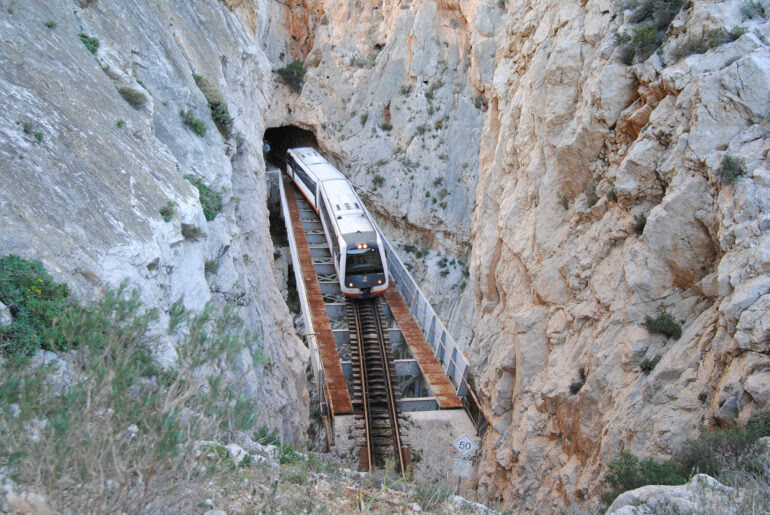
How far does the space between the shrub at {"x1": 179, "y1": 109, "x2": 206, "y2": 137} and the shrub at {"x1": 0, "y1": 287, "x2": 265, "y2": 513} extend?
8.15 m

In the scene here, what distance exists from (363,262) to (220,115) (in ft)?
27.1

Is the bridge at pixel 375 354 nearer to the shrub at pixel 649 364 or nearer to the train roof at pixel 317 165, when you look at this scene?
the train roof at pixel 317 165

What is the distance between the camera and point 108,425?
14.6ft

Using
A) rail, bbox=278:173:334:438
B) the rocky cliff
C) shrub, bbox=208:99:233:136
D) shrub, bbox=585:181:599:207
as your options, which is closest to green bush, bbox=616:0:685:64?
the rocky cliff

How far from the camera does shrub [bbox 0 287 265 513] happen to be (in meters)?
4.37

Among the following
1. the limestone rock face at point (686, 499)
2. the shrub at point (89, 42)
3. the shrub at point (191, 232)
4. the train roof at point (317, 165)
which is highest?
the train roof at point (317, 165)

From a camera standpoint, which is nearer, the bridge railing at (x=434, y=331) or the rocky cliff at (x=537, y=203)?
the rocky cliff at (x=537, y=203)

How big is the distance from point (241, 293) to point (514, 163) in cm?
813

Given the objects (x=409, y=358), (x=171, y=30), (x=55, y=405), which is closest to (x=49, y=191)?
(x=55, y=405)

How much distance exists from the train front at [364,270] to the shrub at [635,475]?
1339cm

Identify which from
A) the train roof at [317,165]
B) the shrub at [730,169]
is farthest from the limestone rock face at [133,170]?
the train roof at [317,165]

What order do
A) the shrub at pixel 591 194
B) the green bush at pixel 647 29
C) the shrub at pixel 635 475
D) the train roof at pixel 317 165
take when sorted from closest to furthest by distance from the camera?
the shrub at pixel 635 475
the green bush at pixel 647 29
the shrub at pixel 591 194
the train roof at pixel 317 165

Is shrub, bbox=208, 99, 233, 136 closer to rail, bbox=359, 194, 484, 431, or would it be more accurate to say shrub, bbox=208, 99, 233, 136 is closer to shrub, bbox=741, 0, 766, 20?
rail, bbox=359, 194, 484, 431

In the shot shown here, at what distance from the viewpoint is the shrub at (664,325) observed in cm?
916
